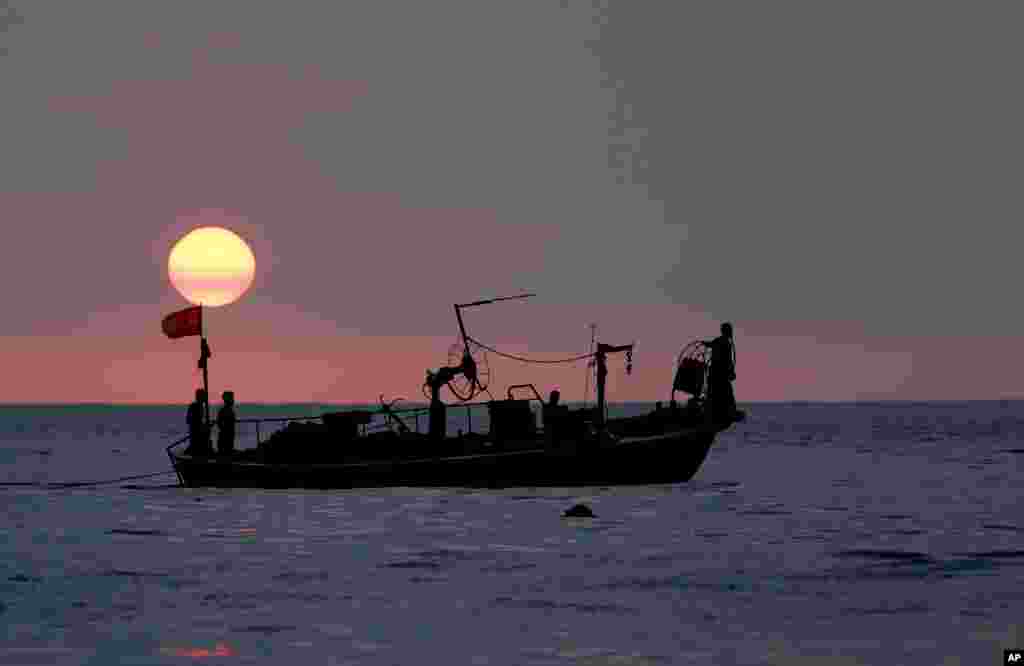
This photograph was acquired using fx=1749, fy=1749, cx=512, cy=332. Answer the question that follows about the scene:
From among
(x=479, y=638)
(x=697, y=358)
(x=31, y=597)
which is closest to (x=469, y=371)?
(x=697, y=358)

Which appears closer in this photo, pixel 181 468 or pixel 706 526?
pixel 706 526

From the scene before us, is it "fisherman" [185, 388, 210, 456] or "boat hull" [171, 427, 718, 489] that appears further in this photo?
"fisherman" [185, 388, 210, 456]

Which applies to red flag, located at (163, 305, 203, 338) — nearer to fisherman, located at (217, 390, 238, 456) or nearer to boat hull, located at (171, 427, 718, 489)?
fisherman, located at (217, 390, 238, 456)

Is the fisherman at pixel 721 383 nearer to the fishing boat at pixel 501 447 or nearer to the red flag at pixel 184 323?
the fishing boat at pixel 501 447

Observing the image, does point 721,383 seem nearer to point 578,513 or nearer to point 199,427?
point 578,513

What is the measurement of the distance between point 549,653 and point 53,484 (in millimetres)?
56204

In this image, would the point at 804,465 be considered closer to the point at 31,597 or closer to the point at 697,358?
the point at 697,358

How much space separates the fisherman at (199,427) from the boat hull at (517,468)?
0.95 meters

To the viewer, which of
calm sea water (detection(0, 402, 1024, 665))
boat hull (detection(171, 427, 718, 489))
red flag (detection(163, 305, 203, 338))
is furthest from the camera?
red flag (detection(163, 305, 203, 338))

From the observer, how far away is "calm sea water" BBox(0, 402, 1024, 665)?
24.5m

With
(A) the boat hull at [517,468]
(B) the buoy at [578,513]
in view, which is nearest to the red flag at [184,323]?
(A) the boat hull at [517,468]

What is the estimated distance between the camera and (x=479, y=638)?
83.0 feet

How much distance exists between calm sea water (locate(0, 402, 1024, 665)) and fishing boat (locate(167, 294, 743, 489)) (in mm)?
995

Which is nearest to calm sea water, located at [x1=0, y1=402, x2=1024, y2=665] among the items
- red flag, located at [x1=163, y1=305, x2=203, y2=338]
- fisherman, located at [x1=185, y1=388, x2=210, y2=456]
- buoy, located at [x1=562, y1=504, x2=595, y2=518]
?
buoy, located at [x1=562, y1=504, x2=595, y2=518]
